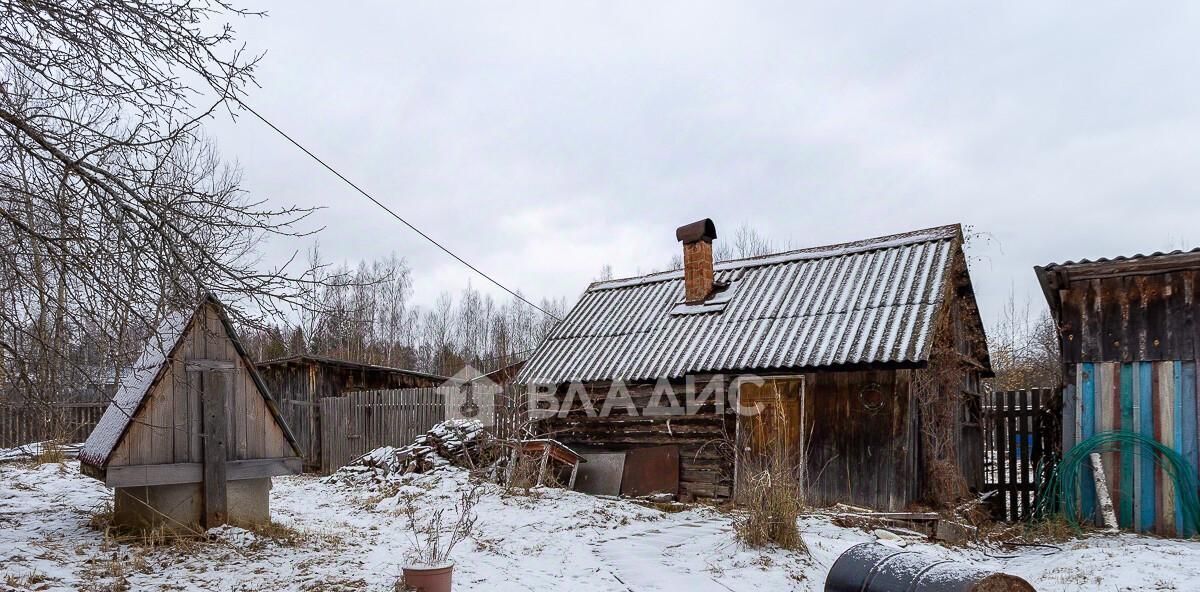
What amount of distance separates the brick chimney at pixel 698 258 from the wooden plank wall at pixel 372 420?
5686 mm

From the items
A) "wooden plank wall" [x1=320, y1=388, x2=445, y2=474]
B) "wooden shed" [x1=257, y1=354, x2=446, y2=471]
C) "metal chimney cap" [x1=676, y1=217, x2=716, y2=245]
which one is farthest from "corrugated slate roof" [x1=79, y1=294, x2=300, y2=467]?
"wooden shed" [x1=257, y1=354, x2=446, y2=471]

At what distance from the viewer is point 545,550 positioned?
9000 millimetres

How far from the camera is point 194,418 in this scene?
28.9ft

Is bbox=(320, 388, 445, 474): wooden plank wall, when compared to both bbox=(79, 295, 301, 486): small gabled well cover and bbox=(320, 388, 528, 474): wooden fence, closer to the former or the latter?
bbox=(320, 388, 528, 474): wooden fence

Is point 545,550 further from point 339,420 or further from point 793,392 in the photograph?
point 339,420

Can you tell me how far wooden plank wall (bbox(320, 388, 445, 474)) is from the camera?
1695cm

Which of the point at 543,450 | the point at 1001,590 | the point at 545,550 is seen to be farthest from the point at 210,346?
the point at 1001,590

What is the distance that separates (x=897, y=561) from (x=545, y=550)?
14.5 feet

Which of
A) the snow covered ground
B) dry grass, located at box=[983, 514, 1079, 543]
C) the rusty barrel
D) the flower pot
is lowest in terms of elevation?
dry grass, located at box=[983, 514, 1079, 543]

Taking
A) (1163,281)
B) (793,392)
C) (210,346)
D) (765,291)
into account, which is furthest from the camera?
(765,291)

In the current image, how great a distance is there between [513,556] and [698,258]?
774 cm

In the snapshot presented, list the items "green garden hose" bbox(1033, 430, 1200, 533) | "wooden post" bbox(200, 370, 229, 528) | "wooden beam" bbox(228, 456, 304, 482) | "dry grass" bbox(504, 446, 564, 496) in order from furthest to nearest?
"dry grass" bbox(504, 446, 564, 496) < "green garden hose" bbox(1033, 430, 1200, 533) < "wooden beam" bbox(228, 456, 304, 482) < "wooden post" bbox(200, 370, 229, 528)

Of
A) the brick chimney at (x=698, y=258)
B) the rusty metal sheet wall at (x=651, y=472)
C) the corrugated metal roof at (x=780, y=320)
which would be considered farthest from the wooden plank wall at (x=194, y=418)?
the brick chimney at (x=698, y=258)

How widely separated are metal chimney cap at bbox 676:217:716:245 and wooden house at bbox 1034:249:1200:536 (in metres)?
5.49
